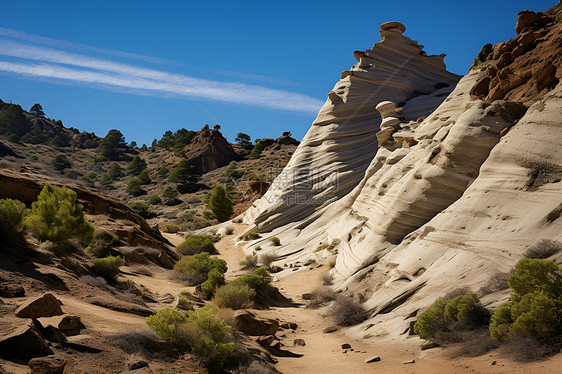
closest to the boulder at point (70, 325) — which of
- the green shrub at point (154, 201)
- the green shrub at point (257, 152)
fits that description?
the green shrub at point (154, 201)

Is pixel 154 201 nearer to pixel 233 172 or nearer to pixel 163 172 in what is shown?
pixel 233 172

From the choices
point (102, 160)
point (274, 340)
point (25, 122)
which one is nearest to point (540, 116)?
point (274, 340)

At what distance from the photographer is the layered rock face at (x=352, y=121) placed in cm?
2759

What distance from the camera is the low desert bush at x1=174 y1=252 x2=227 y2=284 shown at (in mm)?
15492

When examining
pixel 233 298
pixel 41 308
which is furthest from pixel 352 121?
pixel 41 308

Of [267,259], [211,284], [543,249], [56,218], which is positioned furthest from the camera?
[267,259]

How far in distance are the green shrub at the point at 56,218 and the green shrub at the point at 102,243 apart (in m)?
0.41

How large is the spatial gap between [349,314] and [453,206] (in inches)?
179

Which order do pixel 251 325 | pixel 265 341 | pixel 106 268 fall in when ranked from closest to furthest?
pixel 265 341 → pixel 251 325 → pixel 106 268

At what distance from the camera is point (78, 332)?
5.96 meters

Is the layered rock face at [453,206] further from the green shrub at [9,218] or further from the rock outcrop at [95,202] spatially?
the green shrub at [9,218]

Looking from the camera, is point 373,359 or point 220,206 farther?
point 220,206

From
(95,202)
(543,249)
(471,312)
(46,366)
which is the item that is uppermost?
(95,202)

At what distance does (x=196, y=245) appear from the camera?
25.9m
